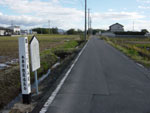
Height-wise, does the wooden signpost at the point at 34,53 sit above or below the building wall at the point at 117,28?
below

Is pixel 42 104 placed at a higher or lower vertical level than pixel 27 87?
lower

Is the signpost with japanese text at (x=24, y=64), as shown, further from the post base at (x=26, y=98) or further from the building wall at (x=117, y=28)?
the building wall at (x=117, y=28)

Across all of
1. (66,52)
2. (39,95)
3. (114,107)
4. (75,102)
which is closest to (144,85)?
(114,107)

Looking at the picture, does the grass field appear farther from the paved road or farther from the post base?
the post base

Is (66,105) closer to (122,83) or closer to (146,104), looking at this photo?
(146,104)

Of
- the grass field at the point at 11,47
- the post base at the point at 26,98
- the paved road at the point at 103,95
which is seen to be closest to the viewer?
the paved road at the point at 103,95

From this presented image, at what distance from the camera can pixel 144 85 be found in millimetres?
6301

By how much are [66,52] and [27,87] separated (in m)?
15.1

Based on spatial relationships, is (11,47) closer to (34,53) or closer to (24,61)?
(34,53)

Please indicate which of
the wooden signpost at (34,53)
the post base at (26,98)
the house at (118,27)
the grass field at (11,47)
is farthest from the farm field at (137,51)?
the house at (118,27)

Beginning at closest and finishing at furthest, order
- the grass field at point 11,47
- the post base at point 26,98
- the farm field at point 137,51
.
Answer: the post base at point 26,98, the farm field at point 137,51, the grass field at point 11,47

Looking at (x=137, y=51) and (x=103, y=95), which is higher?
(x=137, y=51)

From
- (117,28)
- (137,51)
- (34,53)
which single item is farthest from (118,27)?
(34,53)

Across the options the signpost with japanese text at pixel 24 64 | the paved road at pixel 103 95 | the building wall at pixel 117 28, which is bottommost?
the paved road at pixel 103 95
